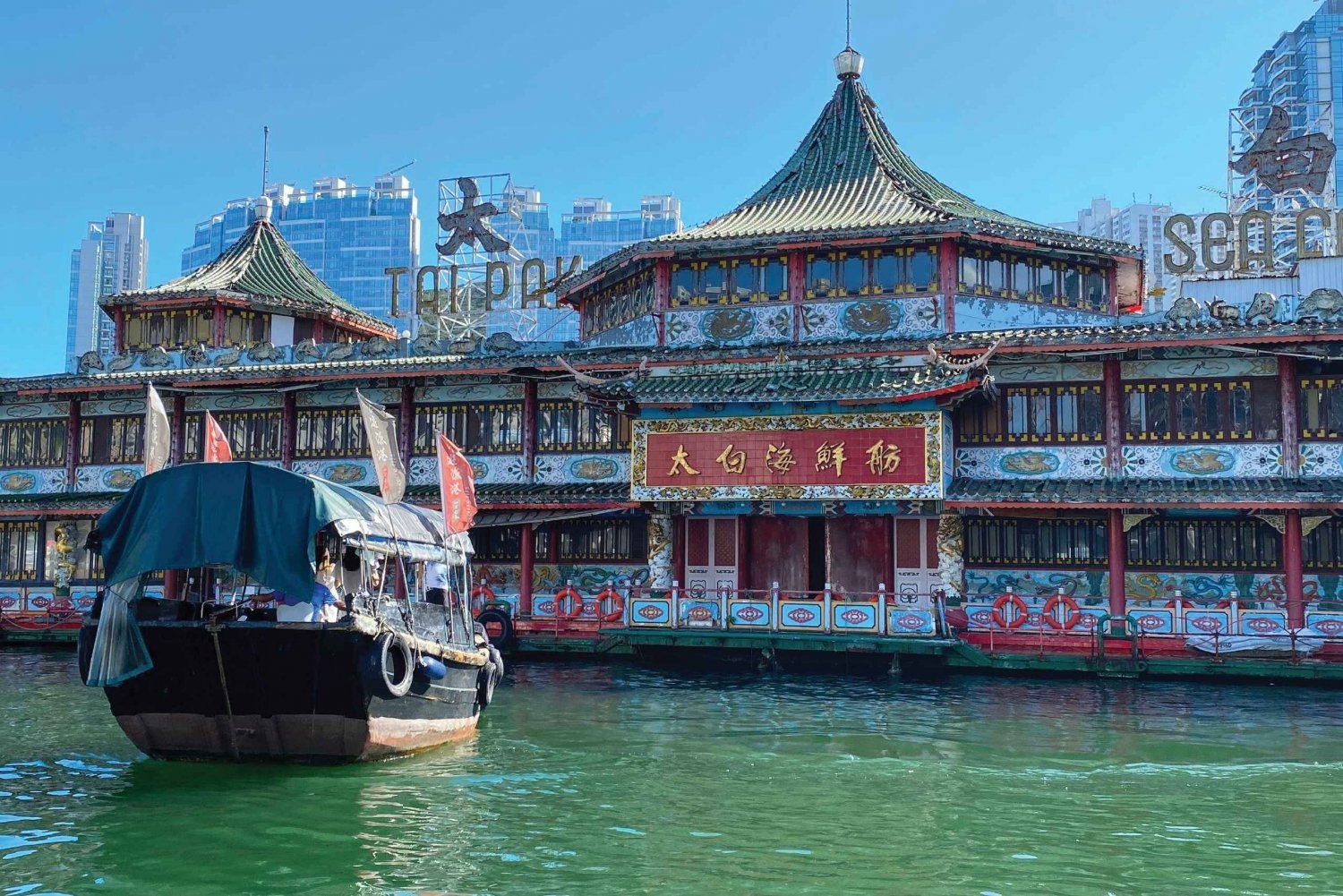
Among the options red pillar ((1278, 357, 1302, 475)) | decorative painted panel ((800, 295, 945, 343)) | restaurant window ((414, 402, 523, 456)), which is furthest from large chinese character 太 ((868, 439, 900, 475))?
restaurant window ((414, 402, 523, 456))

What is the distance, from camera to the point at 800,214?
27.8 m

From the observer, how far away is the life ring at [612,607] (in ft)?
82.7

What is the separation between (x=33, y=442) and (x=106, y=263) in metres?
117

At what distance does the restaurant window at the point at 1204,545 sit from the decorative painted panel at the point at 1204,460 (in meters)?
0.96

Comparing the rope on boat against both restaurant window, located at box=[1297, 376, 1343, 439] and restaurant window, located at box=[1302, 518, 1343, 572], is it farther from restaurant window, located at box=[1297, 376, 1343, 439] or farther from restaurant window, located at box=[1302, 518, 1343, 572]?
restaurant window, located at box=[1297, 376, 1343, 439]

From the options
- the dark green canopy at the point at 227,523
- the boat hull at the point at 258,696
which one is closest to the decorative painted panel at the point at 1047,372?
the boat hull at the point at 258,696

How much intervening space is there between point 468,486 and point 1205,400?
14.1 m

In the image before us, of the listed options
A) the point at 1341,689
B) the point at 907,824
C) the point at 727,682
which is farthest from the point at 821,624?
the point at 907,824

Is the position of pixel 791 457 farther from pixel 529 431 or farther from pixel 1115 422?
pixel 529 431

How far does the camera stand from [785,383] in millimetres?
24547

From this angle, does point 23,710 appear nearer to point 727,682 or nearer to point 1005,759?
point 727,682

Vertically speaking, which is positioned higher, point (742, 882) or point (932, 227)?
point (932, 227)

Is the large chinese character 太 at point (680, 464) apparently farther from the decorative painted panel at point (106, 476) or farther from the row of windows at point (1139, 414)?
the decorative painted panel at point (106, 476)

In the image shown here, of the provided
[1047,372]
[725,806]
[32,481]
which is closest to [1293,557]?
[1047,372]
